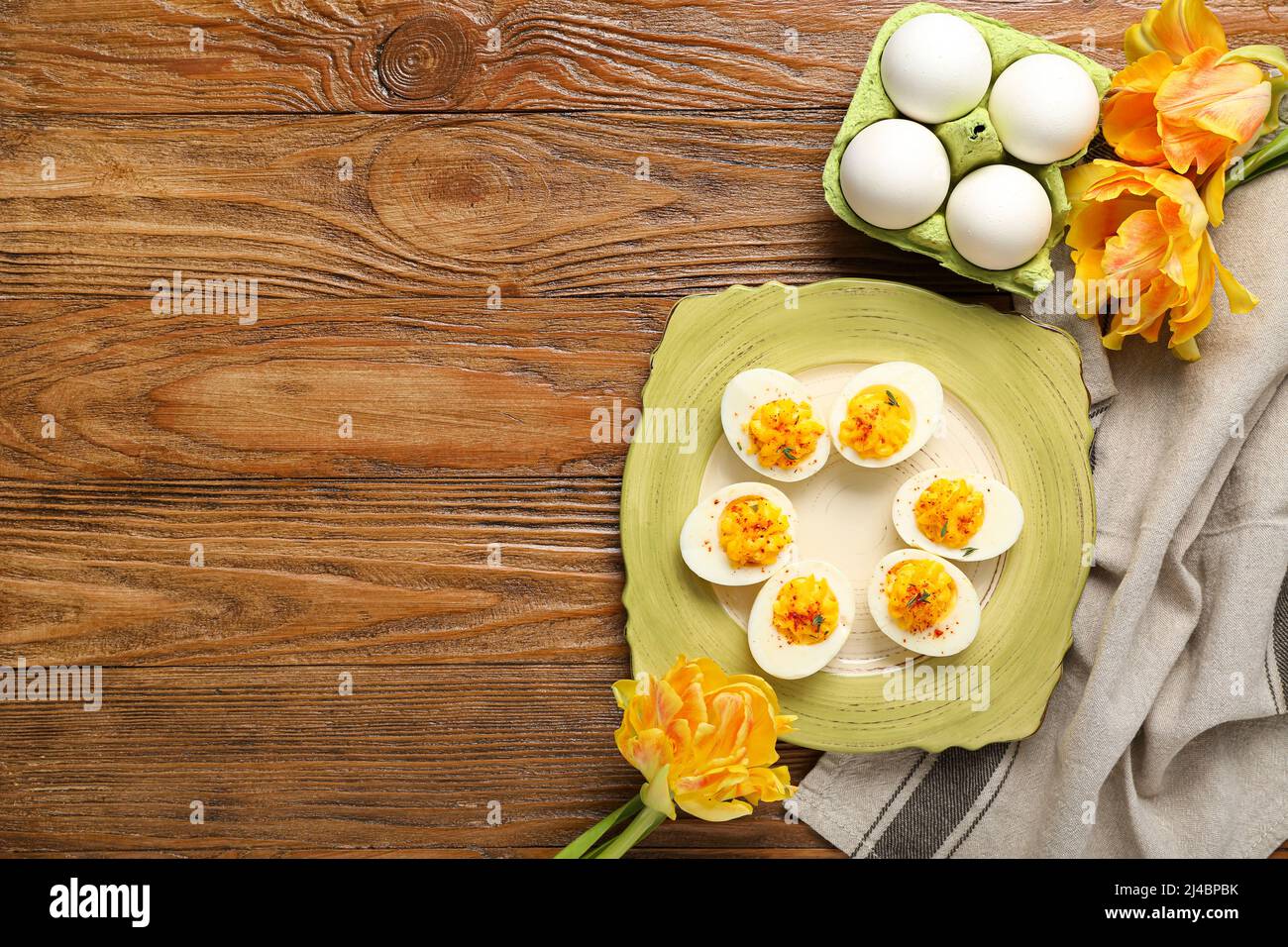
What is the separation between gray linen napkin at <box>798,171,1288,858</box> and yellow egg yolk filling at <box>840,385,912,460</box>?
24 cm

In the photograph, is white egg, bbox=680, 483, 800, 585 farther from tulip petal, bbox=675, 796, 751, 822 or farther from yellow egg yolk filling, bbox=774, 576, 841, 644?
tulip petal, bbox=675, 796, 751, 822

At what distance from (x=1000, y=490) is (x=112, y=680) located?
111 cm

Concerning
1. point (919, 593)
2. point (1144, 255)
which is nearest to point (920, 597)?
point (919, 593)

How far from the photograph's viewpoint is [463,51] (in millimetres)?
1048

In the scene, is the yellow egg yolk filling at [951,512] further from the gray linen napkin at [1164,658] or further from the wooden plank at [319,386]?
the wooden plank at [319,386]

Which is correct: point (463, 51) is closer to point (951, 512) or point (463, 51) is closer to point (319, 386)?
point (319, 386)

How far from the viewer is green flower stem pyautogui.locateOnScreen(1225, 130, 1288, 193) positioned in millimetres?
950

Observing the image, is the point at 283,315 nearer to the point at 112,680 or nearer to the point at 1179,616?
the point at 112,680

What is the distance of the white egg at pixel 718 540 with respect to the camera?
960 millimetres

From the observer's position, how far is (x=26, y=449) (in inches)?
42.1

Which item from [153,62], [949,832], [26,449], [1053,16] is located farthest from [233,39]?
[949,832]

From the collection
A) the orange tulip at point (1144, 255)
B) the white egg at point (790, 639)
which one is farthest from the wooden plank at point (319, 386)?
the orange tulip at point (1144, 255)

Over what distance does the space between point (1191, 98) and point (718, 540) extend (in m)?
0.68

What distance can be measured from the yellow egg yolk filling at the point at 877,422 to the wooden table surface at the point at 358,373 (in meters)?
0.18
